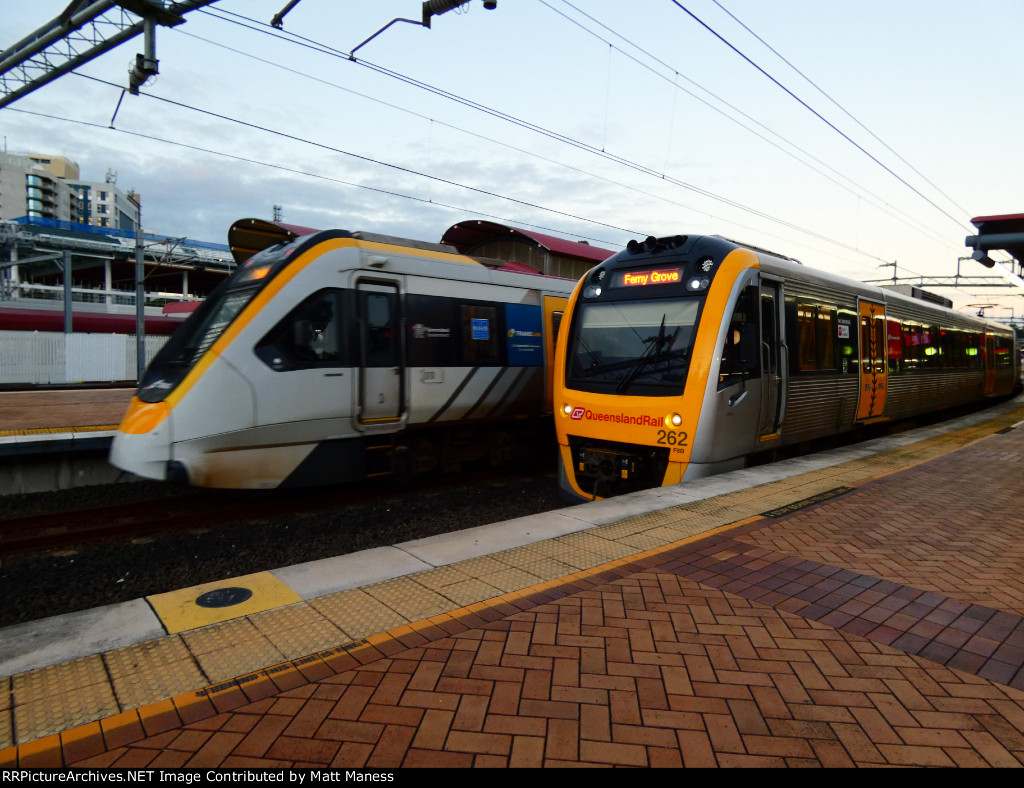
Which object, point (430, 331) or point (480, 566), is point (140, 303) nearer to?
point (430, 331)

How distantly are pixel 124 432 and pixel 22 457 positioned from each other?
3.37m

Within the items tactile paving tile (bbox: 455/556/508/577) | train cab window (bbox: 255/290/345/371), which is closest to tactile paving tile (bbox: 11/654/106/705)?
tactile paving tile (bbox: 455/556/508/577)

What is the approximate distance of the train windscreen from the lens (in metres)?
6.80

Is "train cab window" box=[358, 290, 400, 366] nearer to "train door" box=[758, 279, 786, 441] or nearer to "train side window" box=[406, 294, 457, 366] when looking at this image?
"train side window" box=[406, 294, 457, 366]

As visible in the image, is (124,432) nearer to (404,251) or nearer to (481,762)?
(404,251)

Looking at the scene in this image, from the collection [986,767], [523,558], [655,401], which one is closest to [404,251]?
[655,401]

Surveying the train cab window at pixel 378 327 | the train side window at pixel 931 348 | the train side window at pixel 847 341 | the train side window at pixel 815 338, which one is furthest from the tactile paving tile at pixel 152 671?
the train side window at pixel 931 348

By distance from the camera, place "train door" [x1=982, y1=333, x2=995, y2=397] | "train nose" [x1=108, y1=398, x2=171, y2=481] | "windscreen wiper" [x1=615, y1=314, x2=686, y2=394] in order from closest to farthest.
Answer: "train nose" [x1=108, y1=398, x2=171, y2=481] → "windscreen wiper" [x1=615, y1=314, x2=686, y2=394] → "train door" [x1=982, y1=333, x2=995, y2=397]

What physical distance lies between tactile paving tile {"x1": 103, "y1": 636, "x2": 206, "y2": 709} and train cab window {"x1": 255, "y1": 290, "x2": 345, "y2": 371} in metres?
4.03

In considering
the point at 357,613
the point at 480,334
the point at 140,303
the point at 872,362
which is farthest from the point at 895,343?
the point at 140,303

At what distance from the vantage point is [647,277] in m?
7.39

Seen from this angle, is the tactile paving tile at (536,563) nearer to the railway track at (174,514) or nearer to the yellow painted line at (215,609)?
the yellow painted line at (215,609)

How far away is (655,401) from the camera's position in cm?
677
